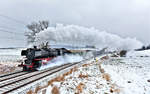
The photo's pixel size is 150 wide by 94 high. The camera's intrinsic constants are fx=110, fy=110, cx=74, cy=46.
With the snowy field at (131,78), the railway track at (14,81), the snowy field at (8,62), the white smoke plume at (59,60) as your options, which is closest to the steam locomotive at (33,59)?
the white smoke plume at (59,60)

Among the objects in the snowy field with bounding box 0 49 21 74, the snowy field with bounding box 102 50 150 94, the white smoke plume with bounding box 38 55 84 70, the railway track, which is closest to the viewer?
the snowy field with bounding box 102 50 150 94

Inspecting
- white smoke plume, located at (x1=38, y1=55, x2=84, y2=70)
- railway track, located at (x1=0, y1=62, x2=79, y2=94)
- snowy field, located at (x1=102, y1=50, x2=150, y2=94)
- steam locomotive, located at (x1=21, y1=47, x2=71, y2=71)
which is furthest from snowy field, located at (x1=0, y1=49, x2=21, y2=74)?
snowy field, located at (x1=102, y1=50, x2=150, y2=94)

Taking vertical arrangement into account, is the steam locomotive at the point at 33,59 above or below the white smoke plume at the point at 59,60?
above

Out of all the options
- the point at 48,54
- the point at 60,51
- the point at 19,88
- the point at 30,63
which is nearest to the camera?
the point at 19,88

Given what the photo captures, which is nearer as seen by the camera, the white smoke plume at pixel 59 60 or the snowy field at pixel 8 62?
the snowy field at pixel 8 62

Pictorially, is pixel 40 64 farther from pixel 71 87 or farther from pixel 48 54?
pixel 71 87

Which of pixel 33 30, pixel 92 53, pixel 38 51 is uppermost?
pixel 33 30

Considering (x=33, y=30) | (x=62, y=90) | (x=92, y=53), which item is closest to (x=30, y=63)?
(x=62, y=90)

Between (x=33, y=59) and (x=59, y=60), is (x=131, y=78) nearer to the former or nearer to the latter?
(x=33, y=59)

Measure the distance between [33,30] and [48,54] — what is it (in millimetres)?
30573

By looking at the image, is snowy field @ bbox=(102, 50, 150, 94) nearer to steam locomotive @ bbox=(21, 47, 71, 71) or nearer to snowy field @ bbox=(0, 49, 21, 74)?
steam locomotive @ bbox=(21, 47, 71, 71)

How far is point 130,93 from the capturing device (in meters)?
5.99

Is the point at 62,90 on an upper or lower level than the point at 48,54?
lower

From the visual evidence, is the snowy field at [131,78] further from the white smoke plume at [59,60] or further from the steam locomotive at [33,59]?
the steam locomotive at [33,59]
